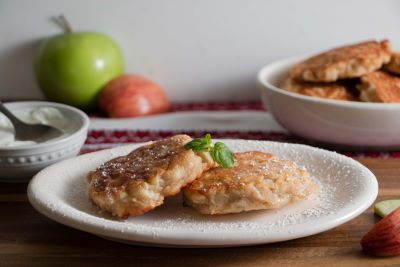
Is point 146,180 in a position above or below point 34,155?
above

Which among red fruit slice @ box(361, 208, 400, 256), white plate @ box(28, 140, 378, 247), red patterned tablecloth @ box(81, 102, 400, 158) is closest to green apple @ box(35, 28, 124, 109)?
red patterned tablecloth @ box(81, 102, 400, 158)

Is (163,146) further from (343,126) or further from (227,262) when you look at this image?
(343,126)

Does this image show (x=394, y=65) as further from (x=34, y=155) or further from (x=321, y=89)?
(x=34, y=155)

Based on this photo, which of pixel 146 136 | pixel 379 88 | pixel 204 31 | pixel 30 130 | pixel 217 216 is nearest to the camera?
pixel 217 216

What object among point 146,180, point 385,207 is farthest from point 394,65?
point 146,180

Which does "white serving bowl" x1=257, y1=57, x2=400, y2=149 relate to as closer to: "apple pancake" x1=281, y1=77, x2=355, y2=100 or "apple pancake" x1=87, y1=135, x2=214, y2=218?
"apple pancake" x1=281, y1=77, x2=355, y2=100

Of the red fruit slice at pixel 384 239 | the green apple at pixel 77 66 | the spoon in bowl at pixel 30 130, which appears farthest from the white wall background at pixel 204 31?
the red fruit slice at pixel 384 239
